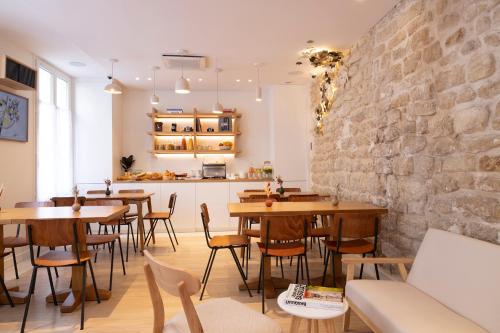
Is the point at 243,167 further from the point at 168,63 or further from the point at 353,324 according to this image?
the point at 353,324

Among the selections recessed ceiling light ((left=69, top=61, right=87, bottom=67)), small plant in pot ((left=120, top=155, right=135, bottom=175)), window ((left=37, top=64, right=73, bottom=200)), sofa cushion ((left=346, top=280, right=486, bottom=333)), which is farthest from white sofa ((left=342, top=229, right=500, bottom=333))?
small plant in pot ((left=120, top=155, right=135, bottom=175))

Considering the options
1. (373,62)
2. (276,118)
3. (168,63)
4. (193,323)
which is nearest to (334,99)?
(373,62)

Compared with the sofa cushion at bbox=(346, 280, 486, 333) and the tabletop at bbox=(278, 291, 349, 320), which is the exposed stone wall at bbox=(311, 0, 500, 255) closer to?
the sofa cushion at bbox=(346, 280, 486, 333)

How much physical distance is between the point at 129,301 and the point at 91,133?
446 cm

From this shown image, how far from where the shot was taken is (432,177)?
3.01 meters

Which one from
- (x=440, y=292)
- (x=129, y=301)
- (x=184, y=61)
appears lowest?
(x=129, y=301)

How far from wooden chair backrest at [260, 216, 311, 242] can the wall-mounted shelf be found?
4.46 metres

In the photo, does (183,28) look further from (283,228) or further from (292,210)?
(283,228)

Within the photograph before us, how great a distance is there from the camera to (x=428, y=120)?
308 centimetres

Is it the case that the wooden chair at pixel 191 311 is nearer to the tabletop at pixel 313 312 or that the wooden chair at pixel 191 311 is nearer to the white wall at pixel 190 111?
the tabletop at pixel 313 312

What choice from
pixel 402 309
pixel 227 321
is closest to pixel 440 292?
pixel 402 309

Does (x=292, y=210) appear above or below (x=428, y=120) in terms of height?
below

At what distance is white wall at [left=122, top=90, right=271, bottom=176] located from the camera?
7.54 m

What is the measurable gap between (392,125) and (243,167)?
445 cm
